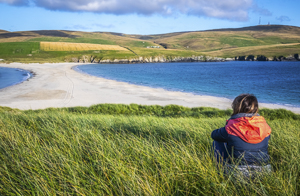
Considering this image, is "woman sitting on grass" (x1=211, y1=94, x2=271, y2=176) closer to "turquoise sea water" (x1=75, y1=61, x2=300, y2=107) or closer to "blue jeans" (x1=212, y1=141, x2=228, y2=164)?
"blue jeans" (x1=212, y1=141, x2=228, y2=164)

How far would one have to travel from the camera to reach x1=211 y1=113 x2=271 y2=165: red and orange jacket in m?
2.88

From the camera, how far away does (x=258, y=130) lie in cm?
286

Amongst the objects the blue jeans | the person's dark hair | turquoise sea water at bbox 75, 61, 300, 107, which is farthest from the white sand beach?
the person's dark hair

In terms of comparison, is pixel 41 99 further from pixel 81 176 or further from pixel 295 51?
pixel 295 51

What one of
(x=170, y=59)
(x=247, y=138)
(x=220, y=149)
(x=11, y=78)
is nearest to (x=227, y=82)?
(x=11, y=78)

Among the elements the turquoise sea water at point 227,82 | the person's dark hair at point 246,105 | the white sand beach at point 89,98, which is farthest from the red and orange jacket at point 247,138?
the turquoise sea water at point 227,82

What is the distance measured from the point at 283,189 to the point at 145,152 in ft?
5.61

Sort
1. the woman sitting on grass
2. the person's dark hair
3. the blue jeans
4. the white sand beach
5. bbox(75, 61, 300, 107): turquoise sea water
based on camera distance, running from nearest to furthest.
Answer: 1. the woman sitting on grass
2. the person's dark hair
3. the blue jeans
4. the white sand beach
5. bbox(75, 61, 300, 107): turquoise sea water

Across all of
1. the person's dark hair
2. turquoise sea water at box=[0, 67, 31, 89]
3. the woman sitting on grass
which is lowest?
turquoise sea water at box=[0, 67, 31, 89]

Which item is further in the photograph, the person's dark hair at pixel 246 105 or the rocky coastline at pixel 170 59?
the rocky coastline at pixel 170 59

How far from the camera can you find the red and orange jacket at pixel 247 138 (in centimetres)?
288

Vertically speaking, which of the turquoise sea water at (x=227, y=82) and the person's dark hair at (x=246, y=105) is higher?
the person's dark hair at (x=246, y=105)

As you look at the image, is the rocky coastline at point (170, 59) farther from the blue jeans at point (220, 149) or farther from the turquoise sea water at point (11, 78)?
the blue jeans at point (220, 149)

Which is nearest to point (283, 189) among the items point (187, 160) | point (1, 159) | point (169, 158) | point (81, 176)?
point (187, 160)
